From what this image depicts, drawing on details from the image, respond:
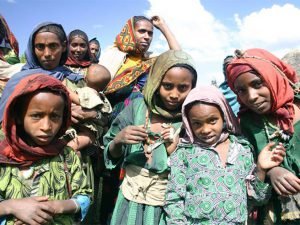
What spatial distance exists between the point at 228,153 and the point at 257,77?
564 millimetres

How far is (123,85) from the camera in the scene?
12.1 ft

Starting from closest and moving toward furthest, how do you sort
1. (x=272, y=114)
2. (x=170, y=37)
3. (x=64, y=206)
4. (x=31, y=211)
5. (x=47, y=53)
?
(x=31, y=211) < (x=64, y=206) < (x=272, y=114) < (x=47, y=53) < (x=170, y=37)

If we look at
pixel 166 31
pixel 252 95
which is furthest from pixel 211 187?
pixel 166 31

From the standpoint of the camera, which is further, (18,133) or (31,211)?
(18,133)

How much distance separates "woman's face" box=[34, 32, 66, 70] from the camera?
3096 mm

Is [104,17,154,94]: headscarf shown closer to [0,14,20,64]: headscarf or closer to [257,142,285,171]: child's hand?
[0,14,20,64]: headscarf

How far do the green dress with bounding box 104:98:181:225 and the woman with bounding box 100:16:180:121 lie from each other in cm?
81

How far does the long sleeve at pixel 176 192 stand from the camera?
2.26m

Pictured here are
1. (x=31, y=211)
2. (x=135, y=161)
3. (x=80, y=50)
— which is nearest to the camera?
(x=31, y=211)

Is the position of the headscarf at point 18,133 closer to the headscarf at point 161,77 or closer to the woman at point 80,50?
the headscarf at point 161,77

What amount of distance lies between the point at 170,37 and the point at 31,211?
8.86ft

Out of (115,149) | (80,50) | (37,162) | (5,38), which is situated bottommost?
(37,162)

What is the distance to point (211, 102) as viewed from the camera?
2.35m

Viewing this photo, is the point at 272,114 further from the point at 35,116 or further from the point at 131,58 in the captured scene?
the point at 131,58
